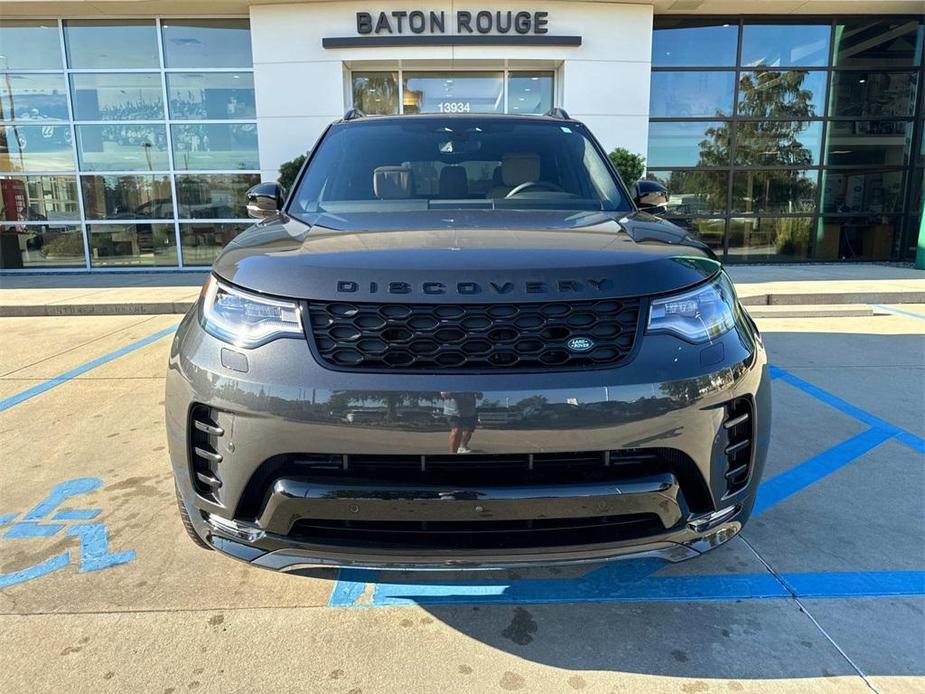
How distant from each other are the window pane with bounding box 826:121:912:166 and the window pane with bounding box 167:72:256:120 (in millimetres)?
11285

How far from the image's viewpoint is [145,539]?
2.89 metres

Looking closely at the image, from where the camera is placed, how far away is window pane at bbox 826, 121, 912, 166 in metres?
12.7

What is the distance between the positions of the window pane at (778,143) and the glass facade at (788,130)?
0.02 metres

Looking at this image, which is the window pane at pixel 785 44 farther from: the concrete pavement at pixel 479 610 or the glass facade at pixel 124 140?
the concrete pavement at pixel 479 610

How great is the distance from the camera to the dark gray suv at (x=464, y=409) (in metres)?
1.78

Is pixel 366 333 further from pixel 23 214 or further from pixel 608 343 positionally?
Result: pixel 23 214

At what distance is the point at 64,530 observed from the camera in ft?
9.71

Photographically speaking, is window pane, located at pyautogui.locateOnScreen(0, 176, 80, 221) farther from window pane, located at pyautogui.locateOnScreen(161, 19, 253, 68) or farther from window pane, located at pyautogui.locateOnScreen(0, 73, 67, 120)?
window pane, located at pyautogui.locateOnScreen(161, 19, 253, 68)

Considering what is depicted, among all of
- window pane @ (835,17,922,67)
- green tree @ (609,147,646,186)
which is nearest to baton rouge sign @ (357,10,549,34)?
green tree @ (609,147,646,186)

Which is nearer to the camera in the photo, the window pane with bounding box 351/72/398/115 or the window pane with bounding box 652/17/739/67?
the window pane with bounding box 351/72/398/115

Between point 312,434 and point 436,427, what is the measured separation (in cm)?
34

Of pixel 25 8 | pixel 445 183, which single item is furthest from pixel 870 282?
pixel 25 8

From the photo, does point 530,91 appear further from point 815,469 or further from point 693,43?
point 815,469

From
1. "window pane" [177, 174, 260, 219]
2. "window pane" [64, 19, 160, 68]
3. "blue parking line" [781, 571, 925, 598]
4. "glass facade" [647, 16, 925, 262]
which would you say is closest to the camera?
"blue parking line" [781, 571, 925, 598]
